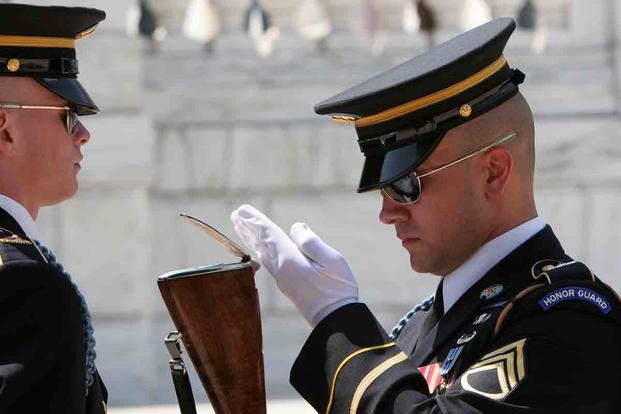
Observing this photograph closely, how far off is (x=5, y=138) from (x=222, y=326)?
747mm

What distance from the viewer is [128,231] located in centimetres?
804

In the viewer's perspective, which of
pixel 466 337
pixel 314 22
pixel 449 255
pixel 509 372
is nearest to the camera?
pixel 509 372

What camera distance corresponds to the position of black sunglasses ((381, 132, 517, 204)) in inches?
134

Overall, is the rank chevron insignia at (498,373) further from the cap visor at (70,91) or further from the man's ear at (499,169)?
the cap visor at (70,91)

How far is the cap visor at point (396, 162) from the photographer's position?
11.2ft

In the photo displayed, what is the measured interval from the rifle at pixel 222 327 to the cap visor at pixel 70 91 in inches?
21.3

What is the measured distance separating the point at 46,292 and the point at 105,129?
190 inches

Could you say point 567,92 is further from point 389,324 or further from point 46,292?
point 46,292

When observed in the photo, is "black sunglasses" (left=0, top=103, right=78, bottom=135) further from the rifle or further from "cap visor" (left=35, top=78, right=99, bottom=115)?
the rifle

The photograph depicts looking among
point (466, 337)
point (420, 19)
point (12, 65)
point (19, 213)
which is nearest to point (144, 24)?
point (420, 19)

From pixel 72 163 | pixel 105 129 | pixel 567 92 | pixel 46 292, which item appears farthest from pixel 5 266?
pixel 567 92

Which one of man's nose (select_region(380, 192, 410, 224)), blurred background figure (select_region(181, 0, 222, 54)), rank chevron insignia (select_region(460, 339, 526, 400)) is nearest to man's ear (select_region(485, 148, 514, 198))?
man's nose (select_region(380, 192, 410, 224))

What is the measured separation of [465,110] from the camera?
338 cm

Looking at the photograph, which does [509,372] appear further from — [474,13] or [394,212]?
[474,13]
